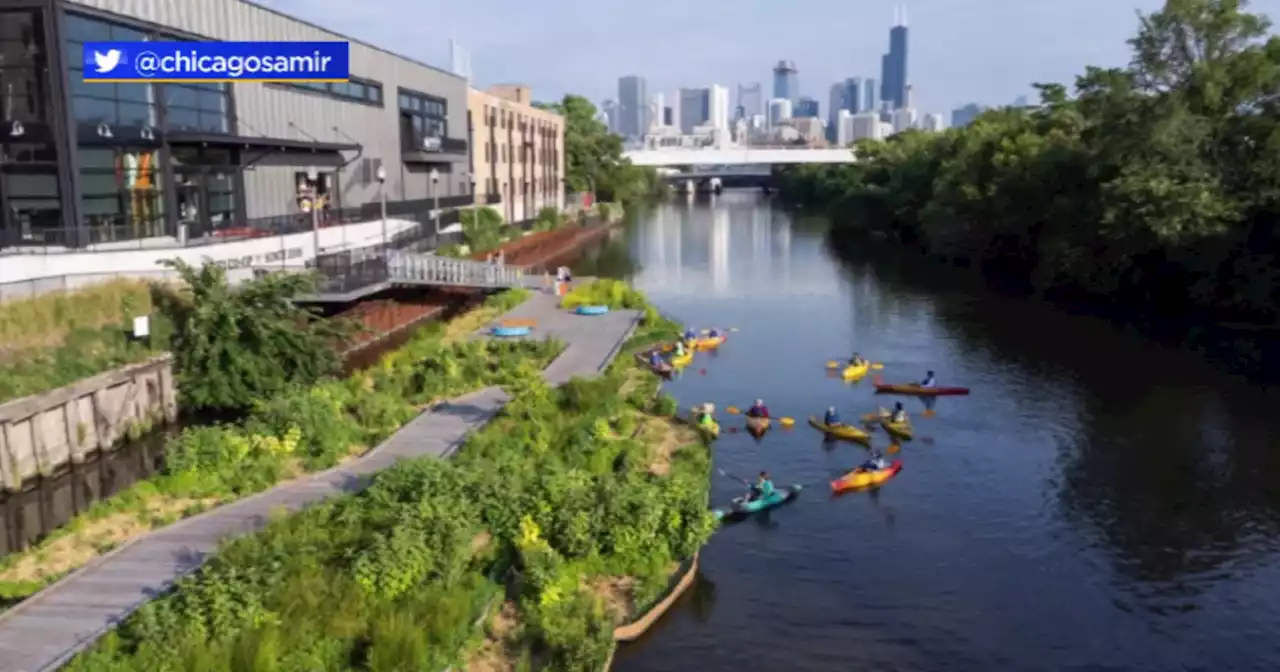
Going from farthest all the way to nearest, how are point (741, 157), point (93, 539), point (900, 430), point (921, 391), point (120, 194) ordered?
point (741, 157) → point (120, 194) → point (921, 391) → point (900, 430) → point (93, 539)

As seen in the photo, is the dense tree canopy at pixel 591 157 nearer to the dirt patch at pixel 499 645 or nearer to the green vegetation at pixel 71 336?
the green vegetation at pixel 71 336

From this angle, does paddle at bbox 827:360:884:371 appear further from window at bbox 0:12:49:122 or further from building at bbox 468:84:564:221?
building at bbox 468:84:564:221

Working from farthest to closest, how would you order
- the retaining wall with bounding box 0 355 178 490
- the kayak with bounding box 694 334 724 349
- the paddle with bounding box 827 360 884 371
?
the kayak with bounding box 694 334 724 349
the paddle with bounding box 827 360 884 371
the retaining wall with bounding box 0 355 178 490

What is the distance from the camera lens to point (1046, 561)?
23797mm

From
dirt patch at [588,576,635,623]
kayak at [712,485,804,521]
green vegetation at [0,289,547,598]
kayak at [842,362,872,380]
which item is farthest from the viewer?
kayak at [842,362,872,380]

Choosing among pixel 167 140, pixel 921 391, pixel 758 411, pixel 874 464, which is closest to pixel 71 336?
pixel 167 140

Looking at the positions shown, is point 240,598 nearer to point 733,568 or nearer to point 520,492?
point 520,492

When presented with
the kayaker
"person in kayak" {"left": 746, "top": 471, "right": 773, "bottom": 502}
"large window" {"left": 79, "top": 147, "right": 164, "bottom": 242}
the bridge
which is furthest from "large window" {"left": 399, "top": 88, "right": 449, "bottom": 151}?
the bridge

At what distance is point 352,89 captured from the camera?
60500 millimetres

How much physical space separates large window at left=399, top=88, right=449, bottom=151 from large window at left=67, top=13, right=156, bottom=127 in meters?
29.3

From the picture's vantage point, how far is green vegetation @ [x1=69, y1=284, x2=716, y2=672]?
51.9 feet

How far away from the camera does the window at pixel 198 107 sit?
137ft

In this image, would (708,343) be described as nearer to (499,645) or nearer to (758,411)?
(758,411)

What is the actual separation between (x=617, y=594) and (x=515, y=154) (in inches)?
3285
